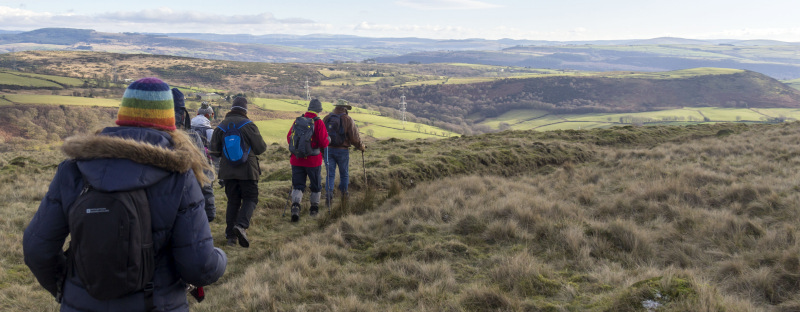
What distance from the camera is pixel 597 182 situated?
33.9 feet

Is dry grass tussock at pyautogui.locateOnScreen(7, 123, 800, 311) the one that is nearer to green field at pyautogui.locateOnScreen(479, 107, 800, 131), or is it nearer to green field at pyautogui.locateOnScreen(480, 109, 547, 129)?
green field at pyautogui.locateOnScreen(479, 107, 800, 131)

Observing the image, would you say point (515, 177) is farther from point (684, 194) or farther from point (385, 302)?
point (385, 302)

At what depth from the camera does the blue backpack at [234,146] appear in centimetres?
650

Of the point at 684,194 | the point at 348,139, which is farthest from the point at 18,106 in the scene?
the point at 684,194

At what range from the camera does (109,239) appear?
6.84 feet

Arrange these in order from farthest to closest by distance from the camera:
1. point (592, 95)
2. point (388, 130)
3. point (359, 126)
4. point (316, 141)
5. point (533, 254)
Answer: point (592, 95), point (388, 130), point (359, 126), point (316, 141), point (533, 254)

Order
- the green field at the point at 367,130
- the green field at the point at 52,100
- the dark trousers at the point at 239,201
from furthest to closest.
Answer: the green field at the point at 52,100 → the green field at the point at 367,130 → the dark trousers at the point at 239,201

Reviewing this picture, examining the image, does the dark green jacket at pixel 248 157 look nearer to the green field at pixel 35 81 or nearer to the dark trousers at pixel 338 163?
the dark trousers at pixel 338 163

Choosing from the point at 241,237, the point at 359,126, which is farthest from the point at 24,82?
the point at 241,237

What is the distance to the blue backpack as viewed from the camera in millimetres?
6504

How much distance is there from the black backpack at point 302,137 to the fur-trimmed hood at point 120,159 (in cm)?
562

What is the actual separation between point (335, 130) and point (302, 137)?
1253 mm

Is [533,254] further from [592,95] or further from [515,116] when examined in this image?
[592,95]

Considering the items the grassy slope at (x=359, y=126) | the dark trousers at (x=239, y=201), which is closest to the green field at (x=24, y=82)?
the grassy slope at (x=359, y=126)
